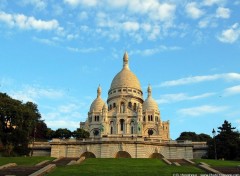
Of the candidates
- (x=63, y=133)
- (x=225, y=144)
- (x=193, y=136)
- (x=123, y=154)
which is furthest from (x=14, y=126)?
(x=193, y=136)


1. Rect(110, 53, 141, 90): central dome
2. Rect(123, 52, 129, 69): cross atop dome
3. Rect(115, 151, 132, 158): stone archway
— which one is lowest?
Rect(115, 151, 132, 158): stone archway

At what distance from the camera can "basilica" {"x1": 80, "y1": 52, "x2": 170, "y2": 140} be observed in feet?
359

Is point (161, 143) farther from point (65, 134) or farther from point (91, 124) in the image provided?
point (91, 124)

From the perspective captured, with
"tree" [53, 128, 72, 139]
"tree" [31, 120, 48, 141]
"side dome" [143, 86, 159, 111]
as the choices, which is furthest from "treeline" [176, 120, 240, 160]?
"side dome" [143, 86, 159, 111]

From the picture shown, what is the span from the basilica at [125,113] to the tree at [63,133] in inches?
668

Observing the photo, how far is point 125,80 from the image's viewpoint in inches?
4786

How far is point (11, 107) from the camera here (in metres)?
59.9

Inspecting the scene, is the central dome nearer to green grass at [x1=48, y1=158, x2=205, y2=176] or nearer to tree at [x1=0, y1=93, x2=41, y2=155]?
tree at [x1=0, y1=93, x2=41, y2=155]

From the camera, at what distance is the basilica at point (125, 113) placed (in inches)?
4313

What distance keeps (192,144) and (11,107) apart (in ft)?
110

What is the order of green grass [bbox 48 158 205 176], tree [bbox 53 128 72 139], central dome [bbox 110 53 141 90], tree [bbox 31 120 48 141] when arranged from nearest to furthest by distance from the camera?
1. green grass [bbox 48 158 205 176]
2. tree [bbox 53 128 72 139]
3. tree [bbox 31 120 48 141]
4. central dome [bbox 110 53 141 90]

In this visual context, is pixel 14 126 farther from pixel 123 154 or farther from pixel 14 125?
pixel 123 154

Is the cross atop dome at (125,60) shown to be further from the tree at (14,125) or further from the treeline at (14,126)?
the tree at (14,125)

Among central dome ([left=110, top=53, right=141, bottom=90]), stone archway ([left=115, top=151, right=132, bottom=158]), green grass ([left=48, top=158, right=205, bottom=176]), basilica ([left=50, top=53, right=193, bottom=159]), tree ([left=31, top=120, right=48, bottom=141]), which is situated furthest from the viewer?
central dome ([left=110, top=53, right=141, bottom=90])
